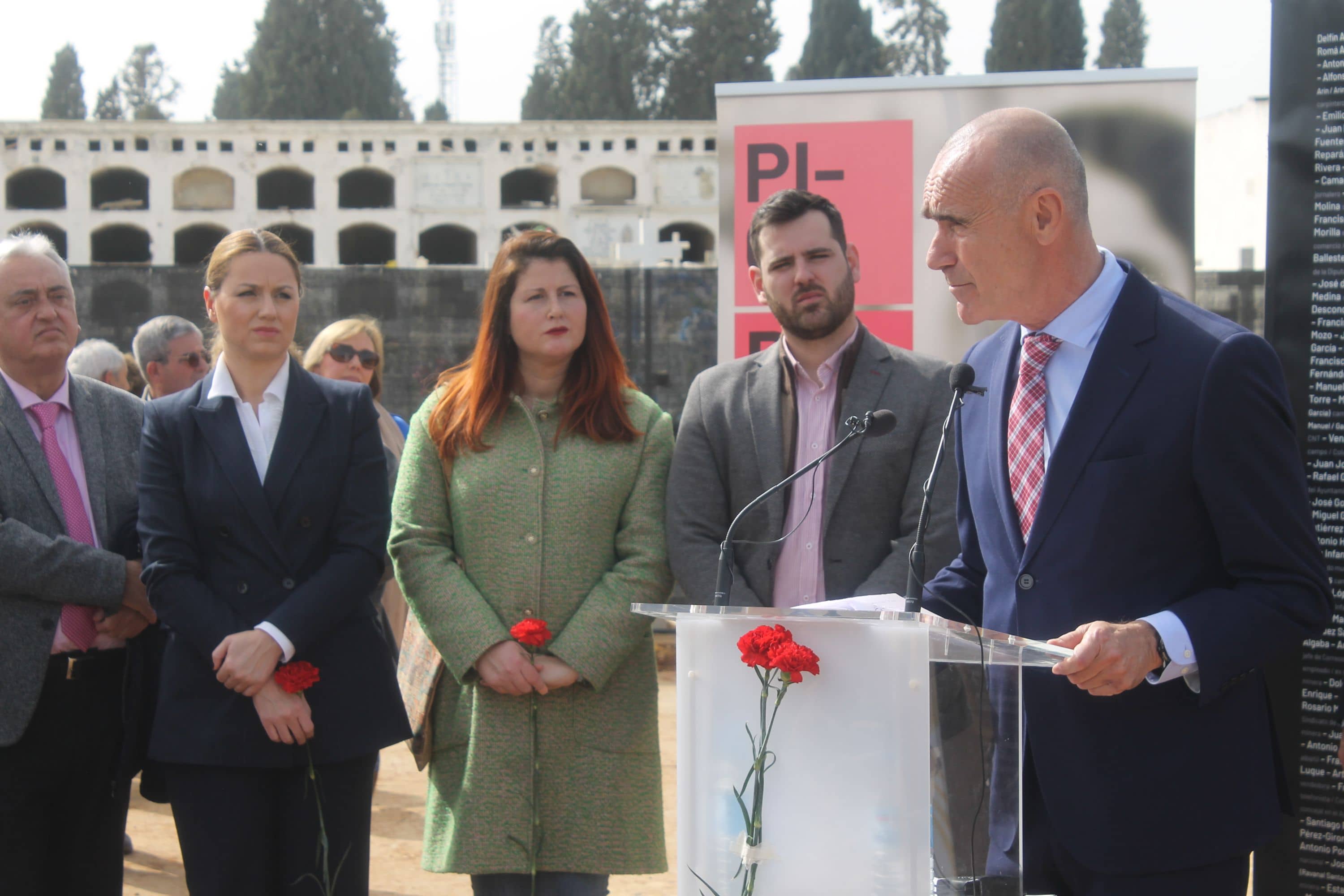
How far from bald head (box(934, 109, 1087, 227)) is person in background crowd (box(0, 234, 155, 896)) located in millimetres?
2270

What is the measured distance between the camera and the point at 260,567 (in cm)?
299

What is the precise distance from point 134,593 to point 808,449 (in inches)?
68.2

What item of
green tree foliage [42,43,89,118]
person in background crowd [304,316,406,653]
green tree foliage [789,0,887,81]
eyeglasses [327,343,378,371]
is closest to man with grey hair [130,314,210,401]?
person in background crowd [304,316,406,653]

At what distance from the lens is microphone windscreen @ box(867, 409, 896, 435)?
2.10 meters

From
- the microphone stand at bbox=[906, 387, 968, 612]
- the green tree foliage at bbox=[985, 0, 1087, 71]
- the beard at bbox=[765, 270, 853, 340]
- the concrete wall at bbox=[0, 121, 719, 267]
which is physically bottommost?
the microphone stand at bbox=[906, 387, 968, 612]

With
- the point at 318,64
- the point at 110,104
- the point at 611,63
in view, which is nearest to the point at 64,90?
the point at 110,104

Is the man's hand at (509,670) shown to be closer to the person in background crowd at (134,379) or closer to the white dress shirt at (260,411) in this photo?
the white dress shirt at (260,411)

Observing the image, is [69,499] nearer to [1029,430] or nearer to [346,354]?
[346,354]

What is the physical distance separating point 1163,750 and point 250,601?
2.05 metres

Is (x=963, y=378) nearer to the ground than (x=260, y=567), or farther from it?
farther from it

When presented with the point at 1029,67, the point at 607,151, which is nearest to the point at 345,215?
the point at 607,151

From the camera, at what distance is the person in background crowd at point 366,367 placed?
16.2ft

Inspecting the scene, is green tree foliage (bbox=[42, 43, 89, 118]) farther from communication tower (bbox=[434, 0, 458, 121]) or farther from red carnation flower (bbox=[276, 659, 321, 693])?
red carnation flower (bbox=[276, 659, 321, 693])

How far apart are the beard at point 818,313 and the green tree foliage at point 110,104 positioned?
5846 centimetres
